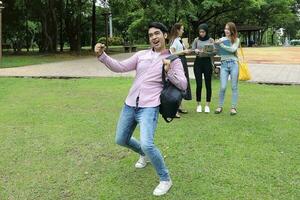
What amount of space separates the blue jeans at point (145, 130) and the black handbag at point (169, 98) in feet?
0.33

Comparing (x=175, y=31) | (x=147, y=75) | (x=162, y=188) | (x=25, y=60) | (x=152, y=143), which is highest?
(x=175, y=31)

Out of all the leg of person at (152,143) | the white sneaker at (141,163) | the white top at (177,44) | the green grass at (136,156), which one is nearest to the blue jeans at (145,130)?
the leg of person at (152,143)

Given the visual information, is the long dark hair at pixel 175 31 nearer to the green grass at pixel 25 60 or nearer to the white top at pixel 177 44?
the white top at pixel 177 44

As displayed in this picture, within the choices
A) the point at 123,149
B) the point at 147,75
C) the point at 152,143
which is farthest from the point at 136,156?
the point at 147,75

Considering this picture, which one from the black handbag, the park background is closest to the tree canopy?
the park background

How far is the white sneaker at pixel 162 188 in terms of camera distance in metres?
4.58

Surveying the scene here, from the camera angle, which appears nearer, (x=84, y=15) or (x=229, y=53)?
(x=229, y=53)

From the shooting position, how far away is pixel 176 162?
18.6ft

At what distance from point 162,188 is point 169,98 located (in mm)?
901

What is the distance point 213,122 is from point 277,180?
295 cm

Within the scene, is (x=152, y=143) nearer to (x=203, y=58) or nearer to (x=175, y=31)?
(x=175, y=31)

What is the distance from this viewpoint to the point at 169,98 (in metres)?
4.43

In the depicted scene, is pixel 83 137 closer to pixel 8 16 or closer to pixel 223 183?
pixel 223 183

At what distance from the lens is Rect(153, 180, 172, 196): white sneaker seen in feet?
15.0
